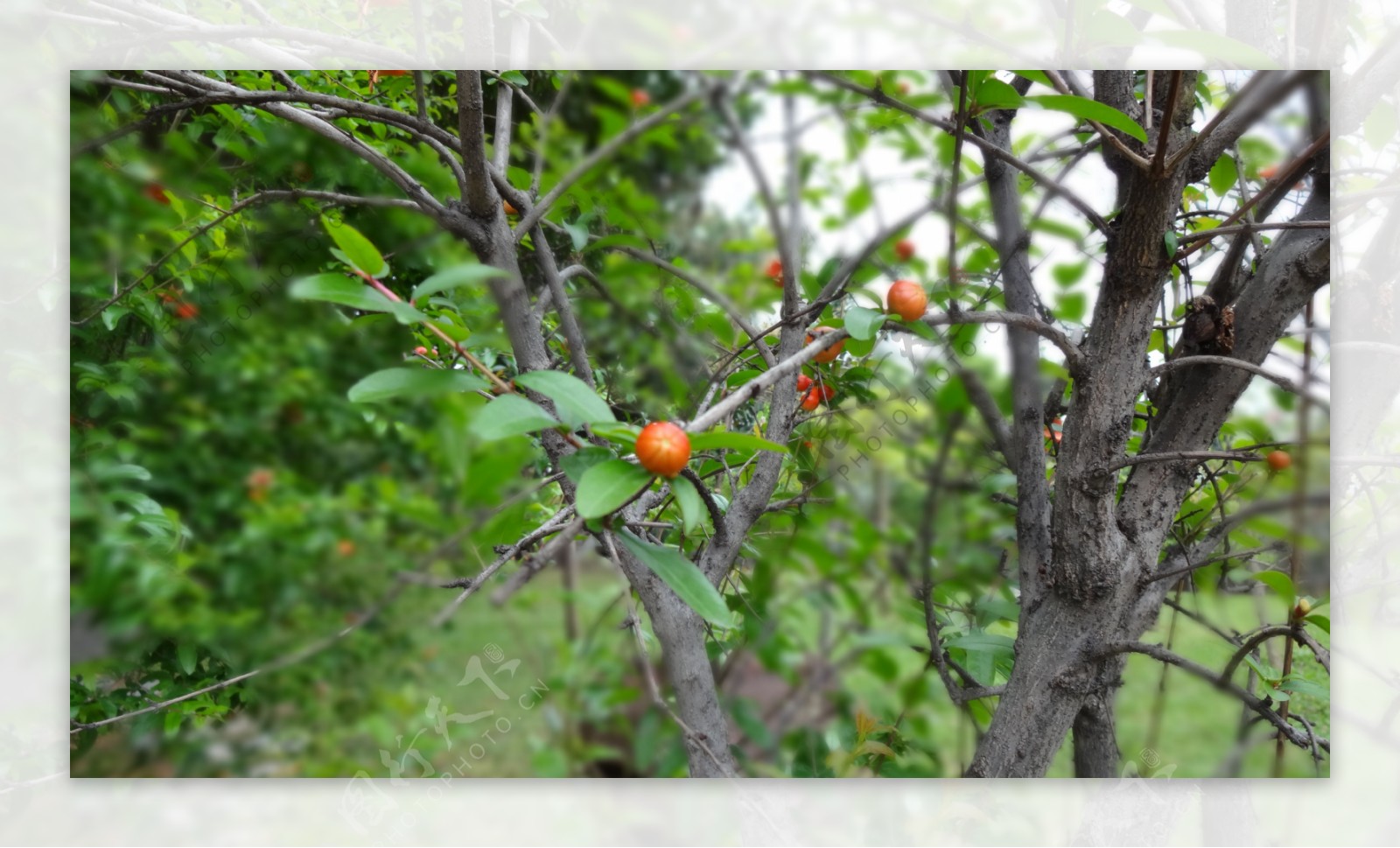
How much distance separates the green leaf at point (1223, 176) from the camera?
106 centimetres

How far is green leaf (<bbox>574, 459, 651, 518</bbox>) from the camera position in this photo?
563 millimetres

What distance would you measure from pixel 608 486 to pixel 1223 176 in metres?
0.89

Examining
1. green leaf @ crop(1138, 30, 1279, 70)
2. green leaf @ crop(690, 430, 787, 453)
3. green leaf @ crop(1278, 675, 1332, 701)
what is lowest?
green leaf @ crop(1278, 675, 1332, 701)

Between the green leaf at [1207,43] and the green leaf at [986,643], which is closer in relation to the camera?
the green leaf at [1207,43]

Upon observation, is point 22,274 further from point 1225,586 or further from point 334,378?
point 1225,586

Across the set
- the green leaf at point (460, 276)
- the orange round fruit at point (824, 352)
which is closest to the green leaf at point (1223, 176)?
the orange round fruit at point (824, 352)

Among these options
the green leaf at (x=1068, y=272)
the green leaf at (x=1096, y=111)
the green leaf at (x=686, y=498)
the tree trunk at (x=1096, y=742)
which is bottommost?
the tree trunk at (x=1096, y=742)

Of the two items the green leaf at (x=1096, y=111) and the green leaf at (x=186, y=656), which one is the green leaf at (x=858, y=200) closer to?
the green leaf at (x=1096, y=111)

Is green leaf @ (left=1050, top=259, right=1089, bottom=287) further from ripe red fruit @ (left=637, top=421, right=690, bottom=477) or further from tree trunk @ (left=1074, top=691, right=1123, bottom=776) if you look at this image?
ripe red fruit @ (left=637, top=421, right=690, bottom=477)

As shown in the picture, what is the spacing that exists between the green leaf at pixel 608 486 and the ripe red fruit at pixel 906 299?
0.28m

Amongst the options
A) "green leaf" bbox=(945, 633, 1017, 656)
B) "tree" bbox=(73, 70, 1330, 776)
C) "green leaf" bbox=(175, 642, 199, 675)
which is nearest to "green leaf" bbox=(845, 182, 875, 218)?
"tree" bbox=(73, 70, 1330, 776)

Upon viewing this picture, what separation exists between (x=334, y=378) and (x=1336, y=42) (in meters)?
1.37

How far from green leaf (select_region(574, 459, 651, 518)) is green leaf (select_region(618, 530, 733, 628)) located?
0.22ft

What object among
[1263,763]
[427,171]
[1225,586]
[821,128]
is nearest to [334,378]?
[427,171]
